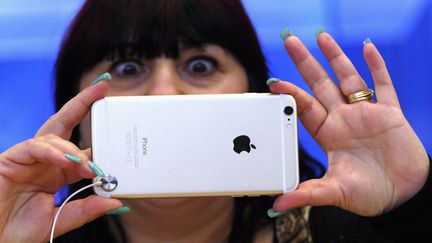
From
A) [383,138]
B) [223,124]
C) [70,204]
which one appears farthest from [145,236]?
[383,138]

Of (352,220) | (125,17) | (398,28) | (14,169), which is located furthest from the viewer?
(398,28)

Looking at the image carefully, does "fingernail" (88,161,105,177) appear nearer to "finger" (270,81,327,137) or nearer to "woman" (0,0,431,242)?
"woman" (0,0,431,242)

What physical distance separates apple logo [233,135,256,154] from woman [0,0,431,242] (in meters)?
0.09

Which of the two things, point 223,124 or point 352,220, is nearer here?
point 223,124

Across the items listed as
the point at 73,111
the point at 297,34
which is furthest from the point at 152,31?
the point at 297,34

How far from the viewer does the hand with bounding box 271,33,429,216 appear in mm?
705

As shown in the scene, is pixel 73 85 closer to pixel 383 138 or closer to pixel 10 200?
pixel 10 200

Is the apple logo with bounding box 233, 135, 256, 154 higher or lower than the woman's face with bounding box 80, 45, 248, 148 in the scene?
lower

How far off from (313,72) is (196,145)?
24cm

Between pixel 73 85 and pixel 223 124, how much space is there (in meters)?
0.42

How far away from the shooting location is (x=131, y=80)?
0.90 metres

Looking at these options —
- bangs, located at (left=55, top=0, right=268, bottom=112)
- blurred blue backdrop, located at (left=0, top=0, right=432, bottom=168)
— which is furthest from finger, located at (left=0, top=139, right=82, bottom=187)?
blurred blue backdrop, located at (left=0, top=0, right=432, bottom=168)

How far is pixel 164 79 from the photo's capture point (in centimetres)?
85

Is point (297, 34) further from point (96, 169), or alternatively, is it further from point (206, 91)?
point (96, 169)
